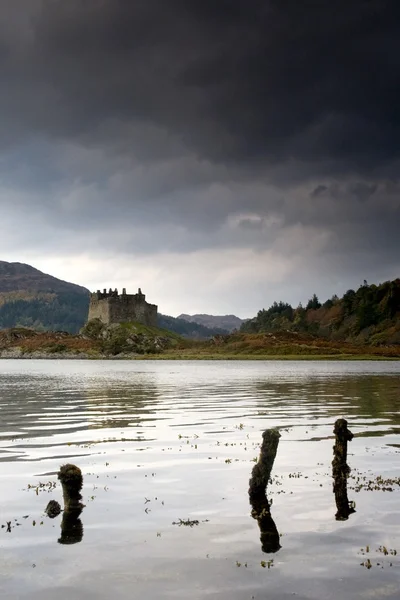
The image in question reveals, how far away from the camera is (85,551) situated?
18.0 m

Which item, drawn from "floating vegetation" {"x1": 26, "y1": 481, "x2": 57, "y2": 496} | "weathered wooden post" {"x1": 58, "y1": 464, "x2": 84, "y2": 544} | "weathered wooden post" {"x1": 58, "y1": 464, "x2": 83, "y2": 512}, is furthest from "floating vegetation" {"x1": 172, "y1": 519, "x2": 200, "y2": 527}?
"floating vegetation" {"x1": 26, "y1": 481, "x2": 57, "y2": 496}

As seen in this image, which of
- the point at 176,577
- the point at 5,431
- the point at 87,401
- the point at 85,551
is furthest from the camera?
the point at 87,401

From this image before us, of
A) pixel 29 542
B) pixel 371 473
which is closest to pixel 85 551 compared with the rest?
pixel 29 542

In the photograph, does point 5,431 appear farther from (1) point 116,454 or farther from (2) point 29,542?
(2) point 29,542

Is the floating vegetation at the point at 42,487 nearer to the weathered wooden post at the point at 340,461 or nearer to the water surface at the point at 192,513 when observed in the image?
the water surface at the point at 192,513

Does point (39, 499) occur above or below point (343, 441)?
below

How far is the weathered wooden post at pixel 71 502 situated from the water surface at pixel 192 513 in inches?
11.2

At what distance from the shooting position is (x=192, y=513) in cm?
2219

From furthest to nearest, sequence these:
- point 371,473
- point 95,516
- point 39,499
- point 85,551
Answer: point 371,473
point 39,499
point 95,516
point 85,551

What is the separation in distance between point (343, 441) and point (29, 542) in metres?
12.2

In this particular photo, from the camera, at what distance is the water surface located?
15.6 meters

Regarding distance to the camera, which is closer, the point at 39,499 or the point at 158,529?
the point at 158,529

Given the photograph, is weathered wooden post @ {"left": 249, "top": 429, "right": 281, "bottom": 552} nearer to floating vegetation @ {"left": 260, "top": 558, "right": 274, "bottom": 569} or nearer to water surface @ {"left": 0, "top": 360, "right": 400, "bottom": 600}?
water surface @ {"left": 0, "top": 360, "right": 400, "bottom": 600}

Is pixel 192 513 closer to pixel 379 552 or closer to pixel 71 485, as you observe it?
pixel 71 485
